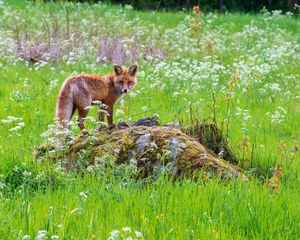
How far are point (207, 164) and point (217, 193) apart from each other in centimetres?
105

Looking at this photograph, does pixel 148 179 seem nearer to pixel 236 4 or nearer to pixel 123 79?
pixel 123 79

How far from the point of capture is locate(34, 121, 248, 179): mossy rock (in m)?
7.29

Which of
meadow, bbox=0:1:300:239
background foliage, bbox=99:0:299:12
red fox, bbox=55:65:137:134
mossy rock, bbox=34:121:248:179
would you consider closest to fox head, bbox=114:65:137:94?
red fox, bbox=55:65:137:134

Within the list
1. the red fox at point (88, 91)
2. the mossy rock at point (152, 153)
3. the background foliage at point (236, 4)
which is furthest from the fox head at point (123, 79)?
the background foliage at point (236, 4)

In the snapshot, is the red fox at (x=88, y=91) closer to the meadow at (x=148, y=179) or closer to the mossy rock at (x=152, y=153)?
the meadow at (x=148, y=179)

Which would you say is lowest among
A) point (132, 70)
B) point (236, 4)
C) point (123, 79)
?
point (236, 4)

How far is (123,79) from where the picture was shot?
34.6ft

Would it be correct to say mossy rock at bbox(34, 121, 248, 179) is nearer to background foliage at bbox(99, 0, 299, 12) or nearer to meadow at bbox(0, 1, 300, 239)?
meadow at bbox(0, 1, 300, 239)

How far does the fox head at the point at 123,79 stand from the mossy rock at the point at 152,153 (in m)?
2.71

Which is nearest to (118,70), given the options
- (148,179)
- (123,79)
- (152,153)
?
(123,79)

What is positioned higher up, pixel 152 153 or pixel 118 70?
pixel 118 70

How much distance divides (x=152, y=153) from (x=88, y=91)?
2.55 meters

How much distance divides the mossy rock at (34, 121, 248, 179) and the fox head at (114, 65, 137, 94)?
271cm

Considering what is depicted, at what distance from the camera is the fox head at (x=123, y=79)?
10445 mm
